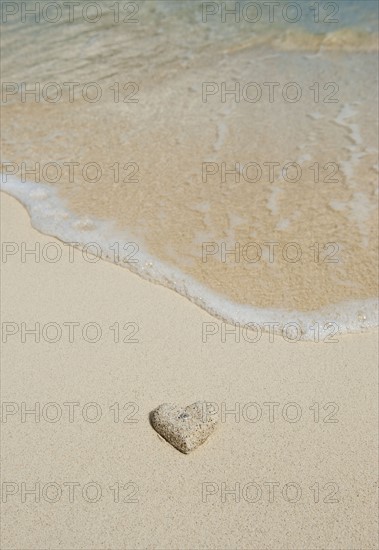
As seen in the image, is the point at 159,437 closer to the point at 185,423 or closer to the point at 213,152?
the point at 185,423

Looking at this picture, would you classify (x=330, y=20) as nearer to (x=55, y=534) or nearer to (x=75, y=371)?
(x=75, y=371)

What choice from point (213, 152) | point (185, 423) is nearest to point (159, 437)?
point (185, 423)

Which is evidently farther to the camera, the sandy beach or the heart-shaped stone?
the heart-shaped stone

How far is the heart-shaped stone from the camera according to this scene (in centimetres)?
281

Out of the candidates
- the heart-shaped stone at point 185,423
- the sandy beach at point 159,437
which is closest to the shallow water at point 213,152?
the sandy beach at point 159,437

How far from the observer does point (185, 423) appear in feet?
9.32

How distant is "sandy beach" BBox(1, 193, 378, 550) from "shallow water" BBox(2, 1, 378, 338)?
335 mm

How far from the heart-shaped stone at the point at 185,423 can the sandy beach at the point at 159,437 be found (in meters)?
0.05

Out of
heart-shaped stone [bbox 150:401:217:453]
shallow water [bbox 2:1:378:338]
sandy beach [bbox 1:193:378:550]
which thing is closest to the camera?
sandy beach [bbox 1:193:378:550]

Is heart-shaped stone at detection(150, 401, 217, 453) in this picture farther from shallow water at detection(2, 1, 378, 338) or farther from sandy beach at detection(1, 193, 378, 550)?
shallow water at detection(2, 1, 378, 338)

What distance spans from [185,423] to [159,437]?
0.48 feet

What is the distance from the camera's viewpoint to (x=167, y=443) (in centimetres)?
287

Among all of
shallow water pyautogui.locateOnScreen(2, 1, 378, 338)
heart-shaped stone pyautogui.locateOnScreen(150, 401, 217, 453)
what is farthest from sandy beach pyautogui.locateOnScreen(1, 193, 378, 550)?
shallow water pyautogui.locateOnScreen(2, 1, 378, 338)

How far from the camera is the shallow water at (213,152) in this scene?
3.94m
